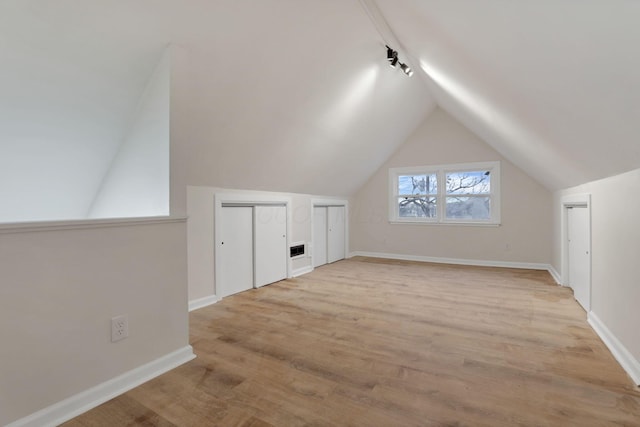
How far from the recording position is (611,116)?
171 centimetres

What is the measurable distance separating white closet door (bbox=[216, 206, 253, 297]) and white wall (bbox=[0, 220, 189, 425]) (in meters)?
1.63

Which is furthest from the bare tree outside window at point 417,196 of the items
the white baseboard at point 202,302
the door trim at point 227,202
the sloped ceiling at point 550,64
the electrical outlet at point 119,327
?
the electrical outlet at point 119,327

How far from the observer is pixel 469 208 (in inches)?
248

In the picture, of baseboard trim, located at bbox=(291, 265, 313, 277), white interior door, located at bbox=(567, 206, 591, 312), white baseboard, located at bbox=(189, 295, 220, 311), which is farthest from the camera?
baseboard trim, located at bbox=(291, 265, 313, 277)

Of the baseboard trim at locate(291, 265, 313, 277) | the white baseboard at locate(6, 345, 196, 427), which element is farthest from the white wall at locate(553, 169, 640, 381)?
the baseboard trim at locate(291, 265, 313, 277)

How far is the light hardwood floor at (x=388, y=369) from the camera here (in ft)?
5.74

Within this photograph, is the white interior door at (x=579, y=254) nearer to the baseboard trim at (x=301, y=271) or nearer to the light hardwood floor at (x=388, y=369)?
the light hardwood floor at (x=388, y=369)

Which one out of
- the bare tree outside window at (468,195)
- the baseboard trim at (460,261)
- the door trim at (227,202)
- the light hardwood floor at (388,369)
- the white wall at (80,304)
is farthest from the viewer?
the bare tree outside window at (468,195)

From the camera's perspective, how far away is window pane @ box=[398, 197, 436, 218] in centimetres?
667

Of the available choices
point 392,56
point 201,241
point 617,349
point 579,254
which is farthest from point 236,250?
point 579,254

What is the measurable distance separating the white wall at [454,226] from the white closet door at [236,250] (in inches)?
134

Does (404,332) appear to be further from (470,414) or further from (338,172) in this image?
(338,172)

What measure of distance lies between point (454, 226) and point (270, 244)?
3.86 metres

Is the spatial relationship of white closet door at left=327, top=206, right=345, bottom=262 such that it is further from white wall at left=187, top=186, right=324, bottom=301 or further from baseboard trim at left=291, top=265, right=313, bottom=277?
white wall at left=187, top=186, right=324, bottom=301
